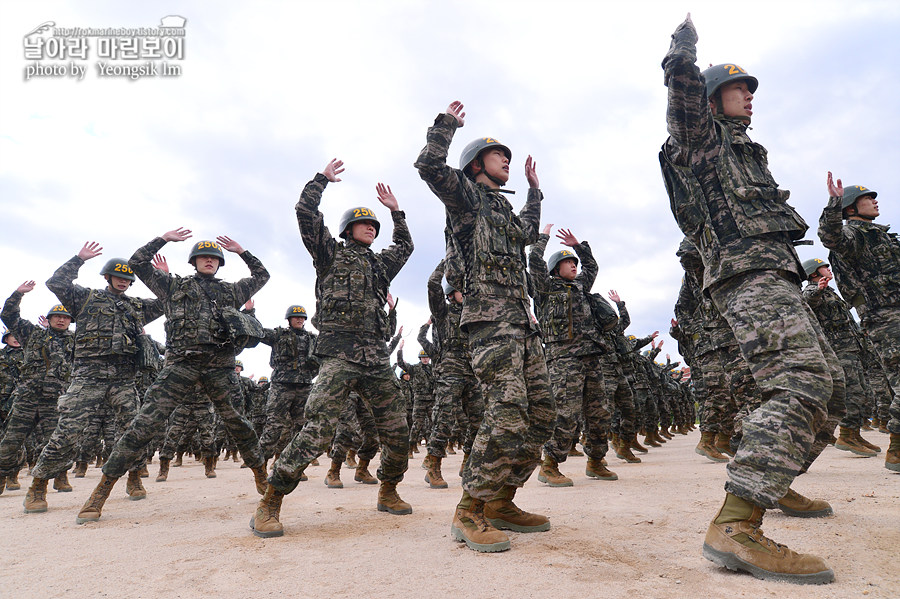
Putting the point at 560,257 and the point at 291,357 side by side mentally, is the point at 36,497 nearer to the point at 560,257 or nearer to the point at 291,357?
the point at 291,357

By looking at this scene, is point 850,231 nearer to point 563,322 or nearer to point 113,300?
point 563,322

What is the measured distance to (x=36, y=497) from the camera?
5.74 meters

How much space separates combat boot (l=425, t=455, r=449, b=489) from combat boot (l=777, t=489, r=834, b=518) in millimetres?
4200

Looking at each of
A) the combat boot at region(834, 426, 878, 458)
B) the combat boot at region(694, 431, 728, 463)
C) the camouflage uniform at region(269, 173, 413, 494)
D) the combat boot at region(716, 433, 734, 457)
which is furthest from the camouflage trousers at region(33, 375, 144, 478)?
the combat boot at region(834, 426, 878, 458)

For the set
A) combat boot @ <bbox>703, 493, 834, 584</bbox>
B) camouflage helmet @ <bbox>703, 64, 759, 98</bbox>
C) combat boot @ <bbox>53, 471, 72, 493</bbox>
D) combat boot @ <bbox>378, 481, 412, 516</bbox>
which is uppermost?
camouflage helmet @ <bbox>703, 64, 759, 98</bbox>

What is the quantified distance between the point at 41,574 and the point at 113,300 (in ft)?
15.8

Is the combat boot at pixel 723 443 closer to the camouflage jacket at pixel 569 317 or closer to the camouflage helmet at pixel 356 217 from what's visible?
the camouflage jacket at pixel 569 317

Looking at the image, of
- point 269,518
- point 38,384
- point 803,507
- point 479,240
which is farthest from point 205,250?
point 803,507

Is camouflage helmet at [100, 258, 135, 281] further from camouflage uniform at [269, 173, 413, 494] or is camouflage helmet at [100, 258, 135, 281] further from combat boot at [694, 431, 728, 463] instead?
combat boot at [694, 431, 728, 463]

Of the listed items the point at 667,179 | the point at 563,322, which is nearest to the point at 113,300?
the point at 563,322

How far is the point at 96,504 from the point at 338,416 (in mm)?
2864

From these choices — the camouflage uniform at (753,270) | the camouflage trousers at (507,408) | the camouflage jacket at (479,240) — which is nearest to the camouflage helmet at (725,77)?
the camouflage uniform at (753,270)

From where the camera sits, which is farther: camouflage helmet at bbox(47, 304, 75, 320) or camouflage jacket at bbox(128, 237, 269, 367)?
camouflage helmet at bbox(47, 304, 75, 320)

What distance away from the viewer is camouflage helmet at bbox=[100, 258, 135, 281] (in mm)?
7117
